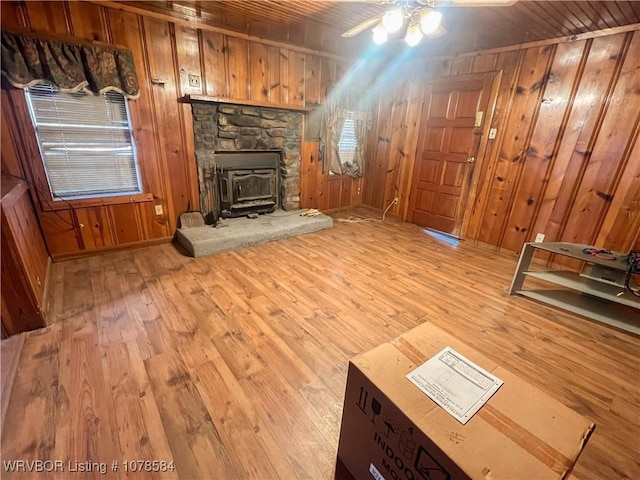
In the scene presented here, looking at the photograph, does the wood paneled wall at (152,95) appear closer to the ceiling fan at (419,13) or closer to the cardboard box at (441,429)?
the ceiling fan at (419,13)

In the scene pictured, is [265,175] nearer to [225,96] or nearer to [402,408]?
[225,96]

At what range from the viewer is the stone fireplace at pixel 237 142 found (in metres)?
3.19

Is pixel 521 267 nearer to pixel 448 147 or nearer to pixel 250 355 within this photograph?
pixel 448 147

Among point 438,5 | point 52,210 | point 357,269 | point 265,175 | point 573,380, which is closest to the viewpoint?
point 573,380

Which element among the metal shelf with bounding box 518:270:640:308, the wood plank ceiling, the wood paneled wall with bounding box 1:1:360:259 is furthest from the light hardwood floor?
the wood plank ceiling

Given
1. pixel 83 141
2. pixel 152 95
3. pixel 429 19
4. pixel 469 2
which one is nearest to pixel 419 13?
Result: pixel 429 19

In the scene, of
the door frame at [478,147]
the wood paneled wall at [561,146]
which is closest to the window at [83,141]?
the door frame at [478,147]

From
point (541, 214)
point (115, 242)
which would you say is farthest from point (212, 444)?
point (541, 214)

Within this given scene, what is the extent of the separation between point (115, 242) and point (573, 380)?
3941 millimetres

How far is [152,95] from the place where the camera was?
2805mm

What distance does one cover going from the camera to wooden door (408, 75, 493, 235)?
136 inches

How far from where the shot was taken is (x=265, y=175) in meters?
3.76

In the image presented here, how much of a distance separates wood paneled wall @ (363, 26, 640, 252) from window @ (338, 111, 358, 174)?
1.11 meters

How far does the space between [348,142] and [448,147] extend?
1537mm
